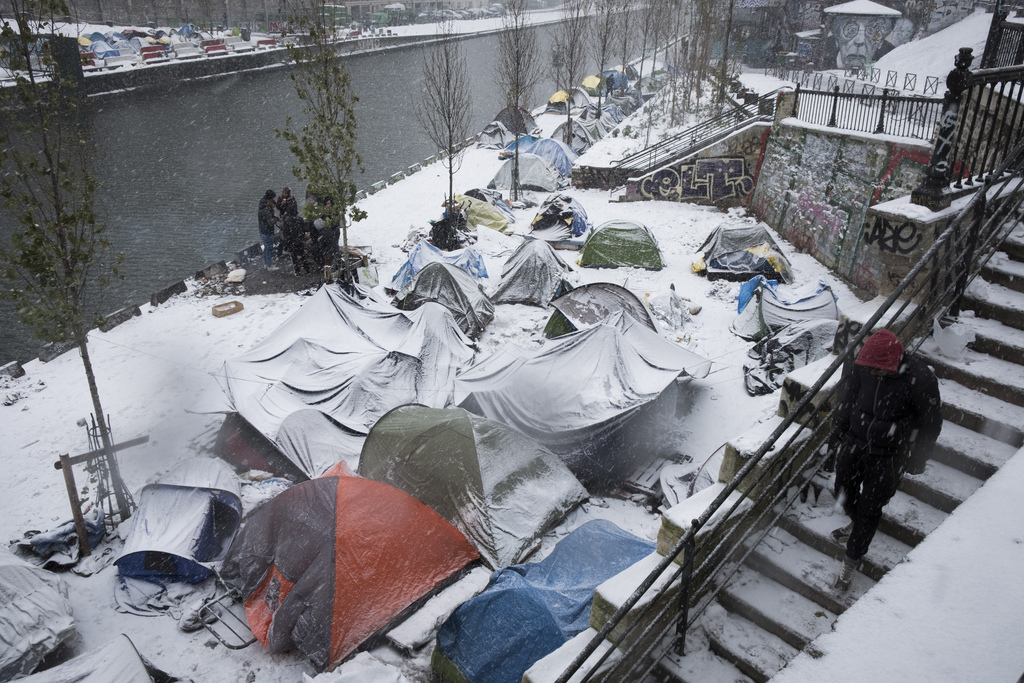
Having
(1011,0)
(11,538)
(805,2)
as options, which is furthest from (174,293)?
(805,2)

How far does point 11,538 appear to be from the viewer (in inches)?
326

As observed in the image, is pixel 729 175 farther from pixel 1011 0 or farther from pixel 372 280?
pixel 1011 0

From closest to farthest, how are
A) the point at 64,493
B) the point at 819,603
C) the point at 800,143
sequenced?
the point at 819,603
the point at 64,493
the point at 800,143

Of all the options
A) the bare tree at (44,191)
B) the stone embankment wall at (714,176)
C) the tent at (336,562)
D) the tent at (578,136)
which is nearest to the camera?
the tent at (336,562)

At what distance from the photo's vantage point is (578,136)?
30406mm

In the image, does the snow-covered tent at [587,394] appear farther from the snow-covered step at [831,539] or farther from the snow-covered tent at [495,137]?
the snow-covered tent at [495,137]

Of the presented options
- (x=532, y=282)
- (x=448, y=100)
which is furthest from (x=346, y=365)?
(x=448, y=100)

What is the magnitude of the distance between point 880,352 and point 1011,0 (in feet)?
87.8

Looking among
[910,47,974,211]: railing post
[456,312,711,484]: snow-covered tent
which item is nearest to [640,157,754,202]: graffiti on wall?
[456,312,711,484]: snow-covered tent

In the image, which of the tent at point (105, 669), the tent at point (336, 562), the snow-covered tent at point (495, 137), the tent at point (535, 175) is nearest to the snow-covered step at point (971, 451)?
the tent at point (336, 562)

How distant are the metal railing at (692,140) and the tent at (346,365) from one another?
43.1ft

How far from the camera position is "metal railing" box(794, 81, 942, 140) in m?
13.6

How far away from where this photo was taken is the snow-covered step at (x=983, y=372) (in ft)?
14.8

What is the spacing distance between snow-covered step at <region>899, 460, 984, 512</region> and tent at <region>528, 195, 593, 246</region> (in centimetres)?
1388
